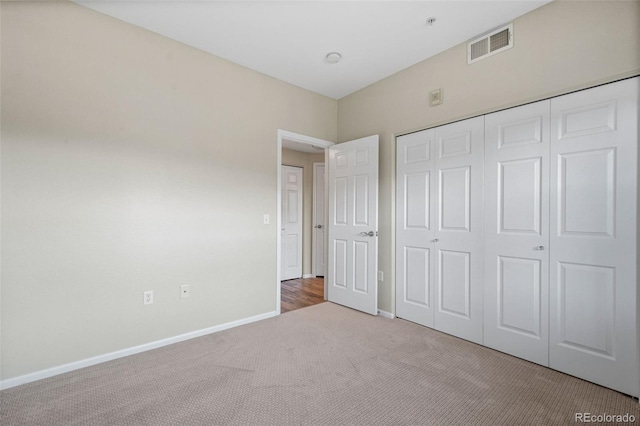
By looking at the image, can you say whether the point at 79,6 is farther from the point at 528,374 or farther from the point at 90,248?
the point at 528,374

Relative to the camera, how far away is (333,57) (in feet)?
9.50

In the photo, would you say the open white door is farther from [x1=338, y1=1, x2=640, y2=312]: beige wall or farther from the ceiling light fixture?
the ceiling light fixture

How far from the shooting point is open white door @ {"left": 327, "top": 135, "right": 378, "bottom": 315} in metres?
3.34

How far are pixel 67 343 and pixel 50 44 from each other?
7.07 ft

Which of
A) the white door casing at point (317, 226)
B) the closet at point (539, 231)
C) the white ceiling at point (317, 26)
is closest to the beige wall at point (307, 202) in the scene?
the white door casing at point (317, 226)

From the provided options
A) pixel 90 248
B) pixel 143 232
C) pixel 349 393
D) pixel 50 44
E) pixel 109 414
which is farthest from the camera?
pixel 143 232

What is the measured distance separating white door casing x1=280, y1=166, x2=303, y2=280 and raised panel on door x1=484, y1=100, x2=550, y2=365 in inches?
132

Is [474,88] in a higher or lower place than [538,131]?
higher

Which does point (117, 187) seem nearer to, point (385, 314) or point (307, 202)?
point (385, 314)

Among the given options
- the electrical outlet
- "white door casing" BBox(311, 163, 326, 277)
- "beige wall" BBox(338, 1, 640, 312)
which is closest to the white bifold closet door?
"beige wall" BBox(338, 1, 640, 312)

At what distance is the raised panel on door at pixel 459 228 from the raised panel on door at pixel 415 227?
0.08 metres

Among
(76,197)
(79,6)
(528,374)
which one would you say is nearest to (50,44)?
(79,6)

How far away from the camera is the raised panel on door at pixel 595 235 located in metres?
1.84

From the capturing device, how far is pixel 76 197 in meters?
2.15
